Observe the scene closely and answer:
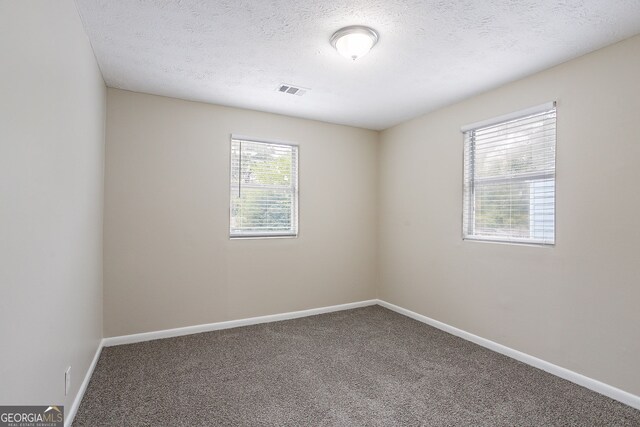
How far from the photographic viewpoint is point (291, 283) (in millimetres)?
4172

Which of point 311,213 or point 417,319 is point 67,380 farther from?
point 417,319

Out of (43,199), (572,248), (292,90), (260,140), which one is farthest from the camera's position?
(260,140)

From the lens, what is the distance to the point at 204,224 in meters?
3.67

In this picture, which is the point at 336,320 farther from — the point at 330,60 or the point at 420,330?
the point at 330,60

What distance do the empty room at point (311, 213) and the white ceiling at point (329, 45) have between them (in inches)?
0.8

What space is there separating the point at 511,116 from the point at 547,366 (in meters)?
2.19

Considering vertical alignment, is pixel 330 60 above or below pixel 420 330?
above

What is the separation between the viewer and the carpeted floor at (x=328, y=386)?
2.11 metres

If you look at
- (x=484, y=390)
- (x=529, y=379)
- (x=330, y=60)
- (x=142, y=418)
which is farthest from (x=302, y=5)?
(x=529, y=379)

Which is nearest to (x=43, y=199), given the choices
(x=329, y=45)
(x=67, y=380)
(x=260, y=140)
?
(x=67, y=380)

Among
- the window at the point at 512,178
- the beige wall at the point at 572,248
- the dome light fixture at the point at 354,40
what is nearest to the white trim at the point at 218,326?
the beige wall at the point at 572,248

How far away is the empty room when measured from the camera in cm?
184

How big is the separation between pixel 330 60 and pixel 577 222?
7.63 ft

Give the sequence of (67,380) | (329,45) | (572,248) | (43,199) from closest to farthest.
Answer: (43,199) → (67,380) → (329,45) → (572,248)
